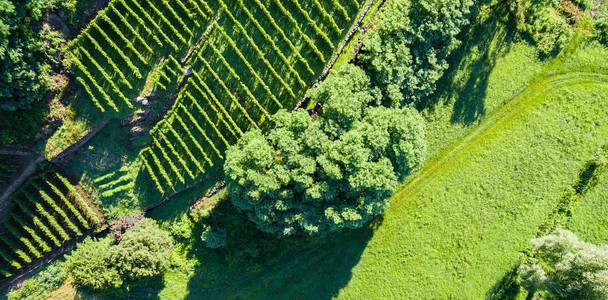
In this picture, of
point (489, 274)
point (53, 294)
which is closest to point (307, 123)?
point (489, 274)

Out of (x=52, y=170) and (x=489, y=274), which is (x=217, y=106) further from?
(x=489, y=274)

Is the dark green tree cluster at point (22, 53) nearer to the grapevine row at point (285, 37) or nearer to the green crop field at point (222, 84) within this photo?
the green crop field at point (222, 84)

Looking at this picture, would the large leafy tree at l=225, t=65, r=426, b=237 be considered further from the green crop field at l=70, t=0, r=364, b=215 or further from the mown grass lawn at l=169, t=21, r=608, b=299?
the mown grass lawn at l=169, t=21, r=608, b=299

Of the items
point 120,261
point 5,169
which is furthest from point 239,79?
point 5,169

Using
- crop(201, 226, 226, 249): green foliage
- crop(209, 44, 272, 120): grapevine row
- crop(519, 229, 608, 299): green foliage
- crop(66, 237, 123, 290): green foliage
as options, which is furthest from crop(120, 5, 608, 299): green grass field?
crop(209, 44, 272, 120): grapevine row

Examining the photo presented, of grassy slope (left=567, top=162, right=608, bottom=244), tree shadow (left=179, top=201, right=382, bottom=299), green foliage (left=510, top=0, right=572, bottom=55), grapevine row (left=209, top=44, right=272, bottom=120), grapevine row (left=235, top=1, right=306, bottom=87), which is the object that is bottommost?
tree shadow (left=179, top=201, right=382, bottom=299)

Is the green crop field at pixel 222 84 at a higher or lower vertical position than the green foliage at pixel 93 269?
higher

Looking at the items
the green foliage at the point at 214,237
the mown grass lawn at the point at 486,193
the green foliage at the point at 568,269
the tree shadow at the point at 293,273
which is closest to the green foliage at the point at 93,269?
the mown grass lawn at the point at 486,193
